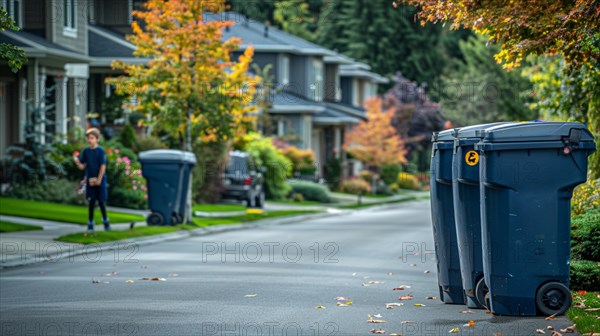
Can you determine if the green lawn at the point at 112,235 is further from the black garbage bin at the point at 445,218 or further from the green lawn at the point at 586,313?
the green lawn at the point at 586,313

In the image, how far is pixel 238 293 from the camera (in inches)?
542

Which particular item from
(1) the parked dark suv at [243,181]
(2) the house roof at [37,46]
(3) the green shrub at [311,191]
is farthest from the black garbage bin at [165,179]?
(3) the green shrub at [311,191]

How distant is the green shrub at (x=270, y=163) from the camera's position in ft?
137

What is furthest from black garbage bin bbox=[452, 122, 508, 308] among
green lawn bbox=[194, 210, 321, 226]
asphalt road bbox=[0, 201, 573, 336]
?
green lawn bbox=[194, 210, 321, 226]

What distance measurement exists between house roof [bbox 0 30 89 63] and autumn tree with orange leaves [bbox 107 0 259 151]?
156 inches

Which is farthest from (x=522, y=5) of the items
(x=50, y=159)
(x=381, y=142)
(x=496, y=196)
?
(x=381, y=142)

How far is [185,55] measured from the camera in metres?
27.0

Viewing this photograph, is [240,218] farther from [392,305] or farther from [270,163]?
[392,305]

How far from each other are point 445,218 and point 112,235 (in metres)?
10.6

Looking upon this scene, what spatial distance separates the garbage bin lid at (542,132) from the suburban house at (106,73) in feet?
69.1

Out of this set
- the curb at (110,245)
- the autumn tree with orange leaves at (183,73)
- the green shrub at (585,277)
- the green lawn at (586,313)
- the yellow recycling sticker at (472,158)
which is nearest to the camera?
the green lawn at (586,313)

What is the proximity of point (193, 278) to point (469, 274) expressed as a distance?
16.2ft

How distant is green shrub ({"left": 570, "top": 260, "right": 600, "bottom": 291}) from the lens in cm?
1330

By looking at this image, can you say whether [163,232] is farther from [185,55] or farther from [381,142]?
[381,142]
